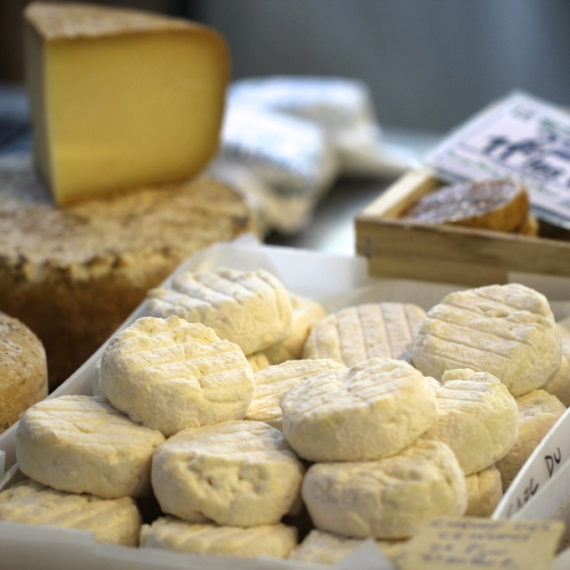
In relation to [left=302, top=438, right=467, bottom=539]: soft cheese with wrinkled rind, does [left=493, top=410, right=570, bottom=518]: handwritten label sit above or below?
below

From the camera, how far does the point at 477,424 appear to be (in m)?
1.11

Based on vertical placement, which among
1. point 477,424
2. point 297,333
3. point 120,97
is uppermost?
point 120,97

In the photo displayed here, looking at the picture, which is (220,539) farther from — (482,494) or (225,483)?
(482,494)

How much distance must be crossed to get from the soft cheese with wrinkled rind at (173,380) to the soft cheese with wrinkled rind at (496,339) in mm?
295

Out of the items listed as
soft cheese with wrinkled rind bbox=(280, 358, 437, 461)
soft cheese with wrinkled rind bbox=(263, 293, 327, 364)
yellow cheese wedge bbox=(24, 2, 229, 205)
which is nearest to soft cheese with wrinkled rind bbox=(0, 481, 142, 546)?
soft cheese with wrinkled rind bbox=(280, 358, 437, 461)

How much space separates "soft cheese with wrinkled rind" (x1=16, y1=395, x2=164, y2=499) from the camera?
3.61 feet

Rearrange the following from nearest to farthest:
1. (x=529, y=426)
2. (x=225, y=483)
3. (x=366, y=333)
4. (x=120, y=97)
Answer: (x=225, y=483), (x=529, y=426), (x=366, y=333), (x=120, y=97)

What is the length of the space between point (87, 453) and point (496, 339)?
597mm

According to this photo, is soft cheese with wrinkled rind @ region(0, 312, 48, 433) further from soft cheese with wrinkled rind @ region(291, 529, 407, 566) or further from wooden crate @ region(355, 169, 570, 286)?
wooden crate @ region(355, 169, 570, 286)

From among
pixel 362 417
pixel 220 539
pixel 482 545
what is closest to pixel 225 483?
pixel 220 539

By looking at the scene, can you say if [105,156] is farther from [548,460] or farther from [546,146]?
[548,460]

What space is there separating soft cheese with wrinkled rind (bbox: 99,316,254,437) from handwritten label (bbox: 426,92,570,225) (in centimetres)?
92

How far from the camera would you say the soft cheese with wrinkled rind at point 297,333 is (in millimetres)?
1532

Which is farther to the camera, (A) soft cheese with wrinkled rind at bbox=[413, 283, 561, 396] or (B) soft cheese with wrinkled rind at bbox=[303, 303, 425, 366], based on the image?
(B) soft cheese with wrinkled rind at bbox=[303, 303, 425, 366]
